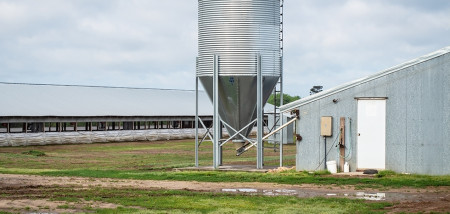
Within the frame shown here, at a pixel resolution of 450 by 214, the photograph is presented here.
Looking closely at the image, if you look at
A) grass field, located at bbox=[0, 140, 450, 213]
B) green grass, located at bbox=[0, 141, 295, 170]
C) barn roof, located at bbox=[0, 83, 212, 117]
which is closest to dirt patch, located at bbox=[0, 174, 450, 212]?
grass field, located at bbox=[0, 140, 450, 213]

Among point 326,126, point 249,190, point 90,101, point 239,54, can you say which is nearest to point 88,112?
point 90,101

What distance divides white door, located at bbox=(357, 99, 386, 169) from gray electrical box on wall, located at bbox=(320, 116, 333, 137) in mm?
1110

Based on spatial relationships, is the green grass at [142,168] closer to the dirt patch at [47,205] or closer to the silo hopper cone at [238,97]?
the silo hopper cone at [238,97]

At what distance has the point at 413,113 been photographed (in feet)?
86.9

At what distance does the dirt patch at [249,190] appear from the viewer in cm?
1900

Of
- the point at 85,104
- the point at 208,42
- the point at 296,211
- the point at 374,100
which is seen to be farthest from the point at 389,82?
the point at 85,104

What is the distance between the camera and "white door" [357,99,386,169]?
2680cm

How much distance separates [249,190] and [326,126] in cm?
578

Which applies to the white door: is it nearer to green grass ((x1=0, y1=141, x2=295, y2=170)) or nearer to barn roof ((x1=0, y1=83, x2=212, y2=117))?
green grass ((x1=0, y1=141, x2=295, y2=170))

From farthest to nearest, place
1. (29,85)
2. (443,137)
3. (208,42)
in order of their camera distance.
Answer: (29,85) → (208,42) → (443,137)

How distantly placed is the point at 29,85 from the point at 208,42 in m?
37.9

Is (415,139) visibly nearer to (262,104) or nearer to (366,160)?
(366,160)

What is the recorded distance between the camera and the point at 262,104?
101ft

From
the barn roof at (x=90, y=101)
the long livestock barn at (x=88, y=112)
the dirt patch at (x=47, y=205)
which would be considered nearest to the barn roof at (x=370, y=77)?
the dirt patch at (x=47, y=205)
